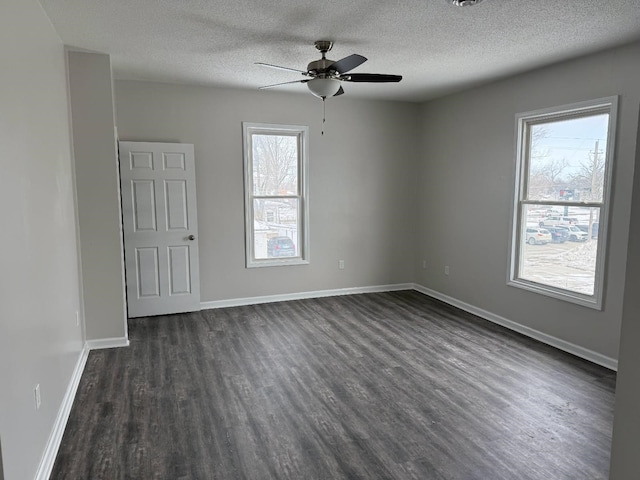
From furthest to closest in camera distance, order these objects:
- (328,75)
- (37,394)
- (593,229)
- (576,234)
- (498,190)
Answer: (498,190), (576,234), (593,229), (328,75), (37,394)

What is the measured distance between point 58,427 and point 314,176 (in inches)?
159

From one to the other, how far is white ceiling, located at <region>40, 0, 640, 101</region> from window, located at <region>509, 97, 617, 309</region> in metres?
0.58

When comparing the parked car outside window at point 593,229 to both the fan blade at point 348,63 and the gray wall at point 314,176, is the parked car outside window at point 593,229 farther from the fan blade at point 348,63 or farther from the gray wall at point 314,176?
the gray wall at point 314,176

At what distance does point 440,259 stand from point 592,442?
348 centimetres

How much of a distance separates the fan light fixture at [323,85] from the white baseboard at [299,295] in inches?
118

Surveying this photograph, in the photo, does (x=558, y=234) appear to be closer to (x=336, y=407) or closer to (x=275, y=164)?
(x=336, y=407)

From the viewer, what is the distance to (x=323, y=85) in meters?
3.47

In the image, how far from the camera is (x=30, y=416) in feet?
6.86

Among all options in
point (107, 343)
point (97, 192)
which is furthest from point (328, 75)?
point (107, 343)

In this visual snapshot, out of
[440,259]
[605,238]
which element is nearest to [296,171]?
[440,259]

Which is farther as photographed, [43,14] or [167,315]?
[167,315]

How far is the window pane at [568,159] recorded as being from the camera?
148 inches

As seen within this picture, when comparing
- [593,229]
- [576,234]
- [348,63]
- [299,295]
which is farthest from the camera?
[299,295]

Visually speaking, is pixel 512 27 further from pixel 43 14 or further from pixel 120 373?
pixel 120 373
